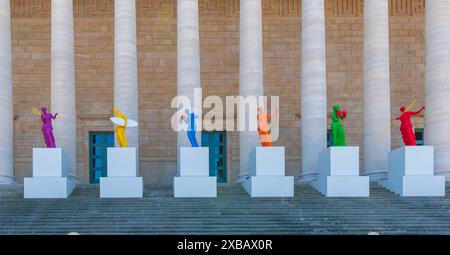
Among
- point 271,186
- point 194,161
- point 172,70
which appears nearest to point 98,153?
point 172,70

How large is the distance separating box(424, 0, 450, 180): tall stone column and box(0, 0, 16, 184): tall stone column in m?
19.4

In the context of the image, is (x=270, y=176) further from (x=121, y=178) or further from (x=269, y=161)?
(x=121, y=178)

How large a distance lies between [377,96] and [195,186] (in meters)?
10.2

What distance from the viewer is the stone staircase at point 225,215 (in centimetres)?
2241

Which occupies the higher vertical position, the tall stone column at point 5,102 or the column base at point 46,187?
the tall stone column at point 5,102

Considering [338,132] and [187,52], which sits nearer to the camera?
[338,132]

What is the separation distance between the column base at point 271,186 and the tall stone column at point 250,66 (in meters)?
4.25

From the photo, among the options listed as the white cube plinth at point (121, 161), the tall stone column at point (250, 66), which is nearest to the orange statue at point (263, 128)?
the tall stone column at point (250, 66)

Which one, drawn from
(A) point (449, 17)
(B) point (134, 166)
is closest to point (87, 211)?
(B) point (134, 166)

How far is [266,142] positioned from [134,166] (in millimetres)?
5640

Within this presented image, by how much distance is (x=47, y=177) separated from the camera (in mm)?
27141

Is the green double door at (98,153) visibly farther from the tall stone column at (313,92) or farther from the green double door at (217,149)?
the tall stone column at (313,92)

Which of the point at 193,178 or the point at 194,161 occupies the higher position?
the point at 194,161

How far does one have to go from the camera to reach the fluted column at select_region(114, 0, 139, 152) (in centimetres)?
3108
